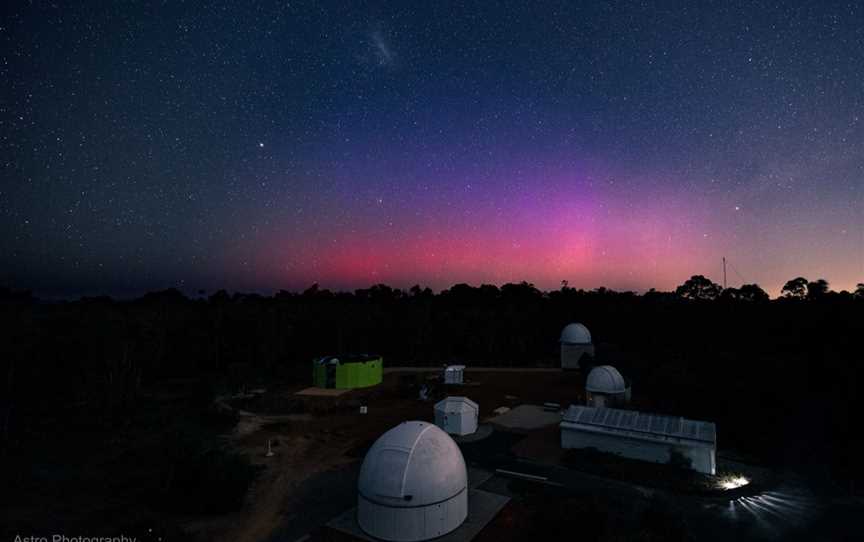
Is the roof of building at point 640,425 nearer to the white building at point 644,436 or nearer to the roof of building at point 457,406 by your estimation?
the white building at point 644,436

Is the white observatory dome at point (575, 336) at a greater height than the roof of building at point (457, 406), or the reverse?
the white observatory dome at point (575, 336)

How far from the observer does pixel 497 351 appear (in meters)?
61.3

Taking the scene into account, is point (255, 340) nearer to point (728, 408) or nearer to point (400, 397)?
point (400, 397)

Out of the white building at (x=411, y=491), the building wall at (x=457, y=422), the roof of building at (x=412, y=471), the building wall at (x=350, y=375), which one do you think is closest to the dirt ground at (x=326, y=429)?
the building wall at (x=350, y=375)

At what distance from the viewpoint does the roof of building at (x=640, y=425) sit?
21141mm

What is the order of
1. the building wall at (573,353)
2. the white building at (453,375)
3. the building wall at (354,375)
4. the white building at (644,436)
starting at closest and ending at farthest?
1. the white building at (644,436)
2. the building wall at (354,375)
3. the white building at (453,375)
4. the building wall at (573,353)

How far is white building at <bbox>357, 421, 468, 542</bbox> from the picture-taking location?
14.6 m

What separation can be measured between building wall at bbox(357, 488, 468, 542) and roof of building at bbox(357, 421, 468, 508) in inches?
9.3

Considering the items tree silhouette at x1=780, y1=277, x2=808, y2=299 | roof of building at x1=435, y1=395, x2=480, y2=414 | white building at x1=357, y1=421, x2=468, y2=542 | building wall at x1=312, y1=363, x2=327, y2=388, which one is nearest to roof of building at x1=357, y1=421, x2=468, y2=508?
white building at x1=357, y1=421, x2=468, y2=542

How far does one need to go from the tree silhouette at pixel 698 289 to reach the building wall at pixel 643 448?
8488 cm

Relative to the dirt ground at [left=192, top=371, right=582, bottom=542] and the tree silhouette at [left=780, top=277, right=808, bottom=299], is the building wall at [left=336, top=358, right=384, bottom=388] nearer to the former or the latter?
the dirt ground at [left=192, top=371, right=582, bottom=542]

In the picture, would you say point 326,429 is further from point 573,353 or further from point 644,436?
point 573,353

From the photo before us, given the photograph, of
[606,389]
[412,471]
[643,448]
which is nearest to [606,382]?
[606,389]

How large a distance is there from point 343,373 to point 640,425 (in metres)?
28.9
